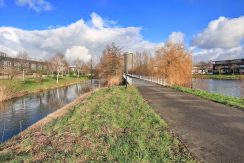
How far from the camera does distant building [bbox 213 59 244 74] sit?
390ft

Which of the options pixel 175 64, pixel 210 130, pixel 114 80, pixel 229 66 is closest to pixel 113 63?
pixel 114 80

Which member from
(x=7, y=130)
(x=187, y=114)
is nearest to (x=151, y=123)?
(x=187, y=114)

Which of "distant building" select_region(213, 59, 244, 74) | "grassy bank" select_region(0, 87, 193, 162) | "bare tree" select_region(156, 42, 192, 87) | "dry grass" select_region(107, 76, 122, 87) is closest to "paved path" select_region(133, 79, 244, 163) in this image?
"grassy bank" select_region(0, 87, 193, 162)

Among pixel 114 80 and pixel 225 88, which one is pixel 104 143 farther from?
pixel 114 80

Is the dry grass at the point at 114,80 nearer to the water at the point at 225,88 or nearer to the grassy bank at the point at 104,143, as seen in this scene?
the water at the point at 225,88

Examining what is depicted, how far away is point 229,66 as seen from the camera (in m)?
133

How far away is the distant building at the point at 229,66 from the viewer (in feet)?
390

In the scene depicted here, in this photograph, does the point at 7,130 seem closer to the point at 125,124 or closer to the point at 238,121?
the point at 125,124

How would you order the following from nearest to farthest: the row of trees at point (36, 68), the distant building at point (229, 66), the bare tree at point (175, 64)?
the bare tree at point (175, 64) → the row of trees at point (36, 68) → the distant building at point (229, 66)

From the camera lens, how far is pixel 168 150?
6.64 meters

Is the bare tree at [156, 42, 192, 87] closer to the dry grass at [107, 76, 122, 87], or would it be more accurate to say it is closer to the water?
the water

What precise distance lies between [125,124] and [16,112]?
1560 centimetres

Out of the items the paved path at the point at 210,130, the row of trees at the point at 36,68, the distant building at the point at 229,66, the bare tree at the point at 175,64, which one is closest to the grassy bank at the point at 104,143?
the paved path at the point at 210,130

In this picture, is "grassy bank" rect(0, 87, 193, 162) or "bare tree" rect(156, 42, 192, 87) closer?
"grassy bank" rect(0, 87, 193, 162)
